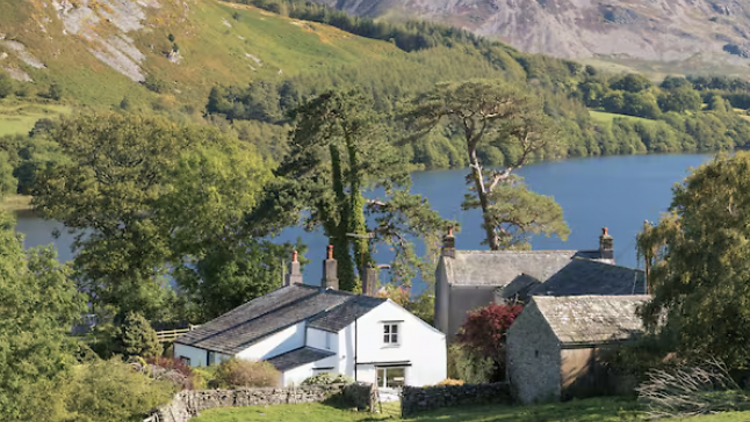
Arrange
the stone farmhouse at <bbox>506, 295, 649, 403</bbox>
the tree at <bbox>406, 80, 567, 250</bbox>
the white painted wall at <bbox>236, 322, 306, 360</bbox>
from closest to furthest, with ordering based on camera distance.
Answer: the stone farmhouse at <bbox>506, 295, 649, 403</bbox> → the white painted wall at <bbox>236, 322, 306, 360</bbox> → the tree at <bbox>406, 80, 567, 250</bbox>

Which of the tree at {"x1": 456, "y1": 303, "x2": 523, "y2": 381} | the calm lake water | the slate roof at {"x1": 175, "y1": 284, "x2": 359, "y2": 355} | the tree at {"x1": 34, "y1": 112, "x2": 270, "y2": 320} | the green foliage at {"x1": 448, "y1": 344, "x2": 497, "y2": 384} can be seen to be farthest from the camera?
the calm lake water

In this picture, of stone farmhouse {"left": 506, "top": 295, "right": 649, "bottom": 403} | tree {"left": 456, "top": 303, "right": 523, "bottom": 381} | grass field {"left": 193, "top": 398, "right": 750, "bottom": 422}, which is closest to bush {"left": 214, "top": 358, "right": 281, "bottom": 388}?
grass field {"left": 193, "top": 398, "right": 750, "bottom": 422}

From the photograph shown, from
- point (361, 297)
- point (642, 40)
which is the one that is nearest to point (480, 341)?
point (361, 297)

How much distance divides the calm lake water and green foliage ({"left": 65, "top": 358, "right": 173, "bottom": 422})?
51413 millimetres

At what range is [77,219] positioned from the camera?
61.8 meters

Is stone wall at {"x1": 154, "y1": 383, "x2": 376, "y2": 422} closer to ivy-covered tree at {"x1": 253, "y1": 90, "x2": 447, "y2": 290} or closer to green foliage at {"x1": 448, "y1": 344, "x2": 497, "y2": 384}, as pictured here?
green foliage at {"x1": 448, "y1": 344, "x2": 497, "y2": 384}

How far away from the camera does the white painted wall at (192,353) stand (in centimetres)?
4572

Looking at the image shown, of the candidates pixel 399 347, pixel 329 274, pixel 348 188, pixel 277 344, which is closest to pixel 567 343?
pixel 399 347

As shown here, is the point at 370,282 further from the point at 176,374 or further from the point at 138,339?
the point at 176,374

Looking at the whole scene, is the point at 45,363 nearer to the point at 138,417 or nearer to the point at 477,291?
the point at 138,417

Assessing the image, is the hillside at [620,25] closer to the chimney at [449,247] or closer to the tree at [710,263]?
the chimney at [449,247]

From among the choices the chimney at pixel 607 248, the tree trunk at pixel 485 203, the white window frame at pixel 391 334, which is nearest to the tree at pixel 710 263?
the white window frame at pixel 391 334

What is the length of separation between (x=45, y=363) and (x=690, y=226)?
2007 cm

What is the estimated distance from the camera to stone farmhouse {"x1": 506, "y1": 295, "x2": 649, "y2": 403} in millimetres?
31484
